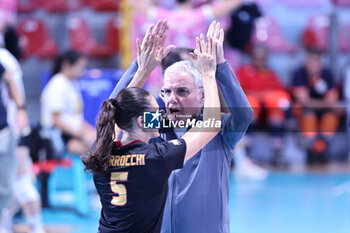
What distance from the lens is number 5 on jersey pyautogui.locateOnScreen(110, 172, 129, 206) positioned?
2.61m

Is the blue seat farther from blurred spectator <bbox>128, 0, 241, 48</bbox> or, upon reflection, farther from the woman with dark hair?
the woman with dark hair

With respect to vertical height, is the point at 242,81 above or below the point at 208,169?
above

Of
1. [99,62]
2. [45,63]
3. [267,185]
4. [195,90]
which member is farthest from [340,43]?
[195,90]

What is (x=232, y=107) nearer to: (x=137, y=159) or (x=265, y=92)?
(x=137, y=159)

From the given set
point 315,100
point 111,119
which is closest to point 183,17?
point 315,100

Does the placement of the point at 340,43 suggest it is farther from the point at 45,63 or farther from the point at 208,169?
the point at 208,169

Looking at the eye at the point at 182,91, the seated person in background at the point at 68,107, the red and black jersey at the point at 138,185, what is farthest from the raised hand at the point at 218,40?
the seated person in background at the point at 68,107

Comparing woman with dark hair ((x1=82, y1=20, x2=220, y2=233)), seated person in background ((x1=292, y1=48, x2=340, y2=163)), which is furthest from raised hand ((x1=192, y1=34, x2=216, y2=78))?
seated person in background ((x1=292, y1=48, x2=340, y2=163))

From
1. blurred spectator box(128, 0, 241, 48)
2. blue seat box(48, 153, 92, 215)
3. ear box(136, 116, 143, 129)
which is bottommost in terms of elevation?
blue seat box(48, 153, 92, 215)

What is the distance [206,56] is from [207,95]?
18 cm

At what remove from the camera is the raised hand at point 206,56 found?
2.62m

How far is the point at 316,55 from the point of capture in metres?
10.2

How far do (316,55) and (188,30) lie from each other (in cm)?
369

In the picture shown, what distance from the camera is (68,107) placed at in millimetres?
7344
